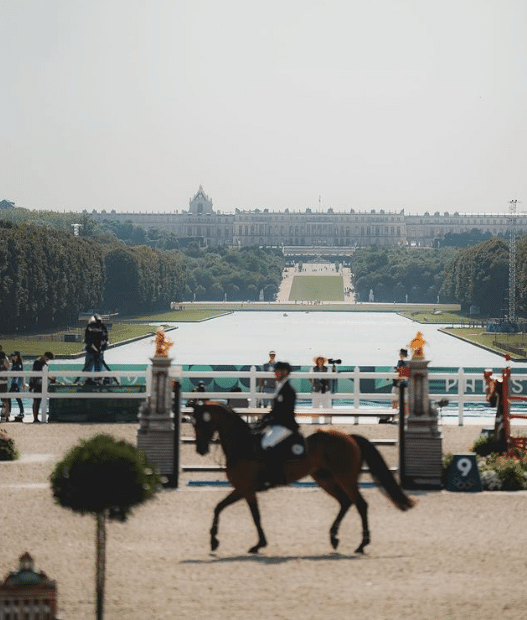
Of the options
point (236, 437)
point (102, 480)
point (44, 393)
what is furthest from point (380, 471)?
point (44, 393)

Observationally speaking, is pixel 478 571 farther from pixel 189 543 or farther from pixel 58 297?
pixel 58 297

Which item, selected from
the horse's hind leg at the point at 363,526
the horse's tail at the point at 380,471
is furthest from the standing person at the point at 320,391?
the horse's hind leg at the point at 363,526

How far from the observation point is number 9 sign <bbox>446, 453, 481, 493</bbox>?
17781 millimetres

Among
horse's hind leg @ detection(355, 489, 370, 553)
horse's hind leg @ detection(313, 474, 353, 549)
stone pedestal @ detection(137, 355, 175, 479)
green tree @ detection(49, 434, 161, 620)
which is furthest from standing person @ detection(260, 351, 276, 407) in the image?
Answer: green tree @ detection(49, 434, 161, 620)

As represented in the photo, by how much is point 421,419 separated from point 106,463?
7085 mm

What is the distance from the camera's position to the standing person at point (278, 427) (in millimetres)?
13516

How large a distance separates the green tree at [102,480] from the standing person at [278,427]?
2.19 meters

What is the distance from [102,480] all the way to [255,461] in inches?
100

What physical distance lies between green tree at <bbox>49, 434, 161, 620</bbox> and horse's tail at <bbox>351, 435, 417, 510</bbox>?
3.10 m

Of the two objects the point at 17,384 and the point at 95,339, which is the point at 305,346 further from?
the point at 17,384

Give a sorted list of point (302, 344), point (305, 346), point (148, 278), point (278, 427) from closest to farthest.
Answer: point (278, 427), point (305, 346), point (302, 344), point (148, 278)

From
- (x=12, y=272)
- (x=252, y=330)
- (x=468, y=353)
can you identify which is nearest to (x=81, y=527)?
(x=468, y=353)

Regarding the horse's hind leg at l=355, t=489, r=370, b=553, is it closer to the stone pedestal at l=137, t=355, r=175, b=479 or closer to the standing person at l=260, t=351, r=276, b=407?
the stone pedestal at l=137, t=355, r=175, b=479

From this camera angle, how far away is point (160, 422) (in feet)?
60.1
